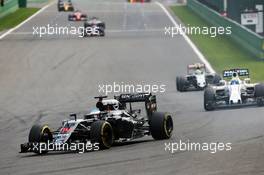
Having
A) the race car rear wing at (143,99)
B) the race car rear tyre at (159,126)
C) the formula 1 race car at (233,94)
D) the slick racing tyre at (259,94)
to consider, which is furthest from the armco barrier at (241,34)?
the race car rear tyre at (159,126)

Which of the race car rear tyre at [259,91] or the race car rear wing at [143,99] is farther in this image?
the race car rear tyre at [259,91]

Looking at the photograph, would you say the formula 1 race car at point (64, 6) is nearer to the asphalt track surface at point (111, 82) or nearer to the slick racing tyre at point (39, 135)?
the asphalt track surface at point (111, 82)

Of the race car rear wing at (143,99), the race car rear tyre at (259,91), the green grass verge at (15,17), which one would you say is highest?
the green grass verge at (15,17)

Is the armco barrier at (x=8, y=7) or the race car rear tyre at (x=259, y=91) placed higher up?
the armco barrier at (x=8, y=7)

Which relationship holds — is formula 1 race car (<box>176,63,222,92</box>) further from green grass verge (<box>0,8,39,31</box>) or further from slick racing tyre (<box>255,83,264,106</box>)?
green grass verge (<box>0,8,39,31</box>)

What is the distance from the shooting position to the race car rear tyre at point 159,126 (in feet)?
68.8

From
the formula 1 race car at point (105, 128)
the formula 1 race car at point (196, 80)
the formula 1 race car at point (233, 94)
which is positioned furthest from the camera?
the formula 1 race car at point (196, 80)

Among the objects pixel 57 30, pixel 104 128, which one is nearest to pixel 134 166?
pixel 104 128

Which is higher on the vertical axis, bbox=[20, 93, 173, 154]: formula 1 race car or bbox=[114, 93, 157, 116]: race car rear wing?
bbox=[114, 93, 157, 116]: race car rear wing

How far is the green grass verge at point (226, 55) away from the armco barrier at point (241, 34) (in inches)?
14.0

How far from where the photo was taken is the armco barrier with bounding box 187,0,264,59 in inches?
1858

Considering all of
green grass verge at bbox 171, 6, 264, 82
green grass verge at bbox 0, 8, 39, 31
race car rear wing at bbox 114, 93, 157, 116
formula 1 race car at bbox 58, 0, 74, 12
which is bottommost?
green grass verge at bbox 171, 6, 264, 82

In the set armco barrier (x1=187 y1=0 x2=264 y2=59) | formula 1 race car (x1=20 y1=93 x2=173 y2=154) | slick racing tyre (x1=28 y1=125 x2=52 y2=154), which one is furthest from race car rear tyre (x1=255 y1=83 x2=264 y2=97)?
armco barrier (x1=187 y1=0 x2=264 y2=59)

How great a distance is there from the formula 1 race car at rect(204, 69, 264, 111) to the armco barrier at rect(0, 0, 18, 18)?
4785 centimetres
